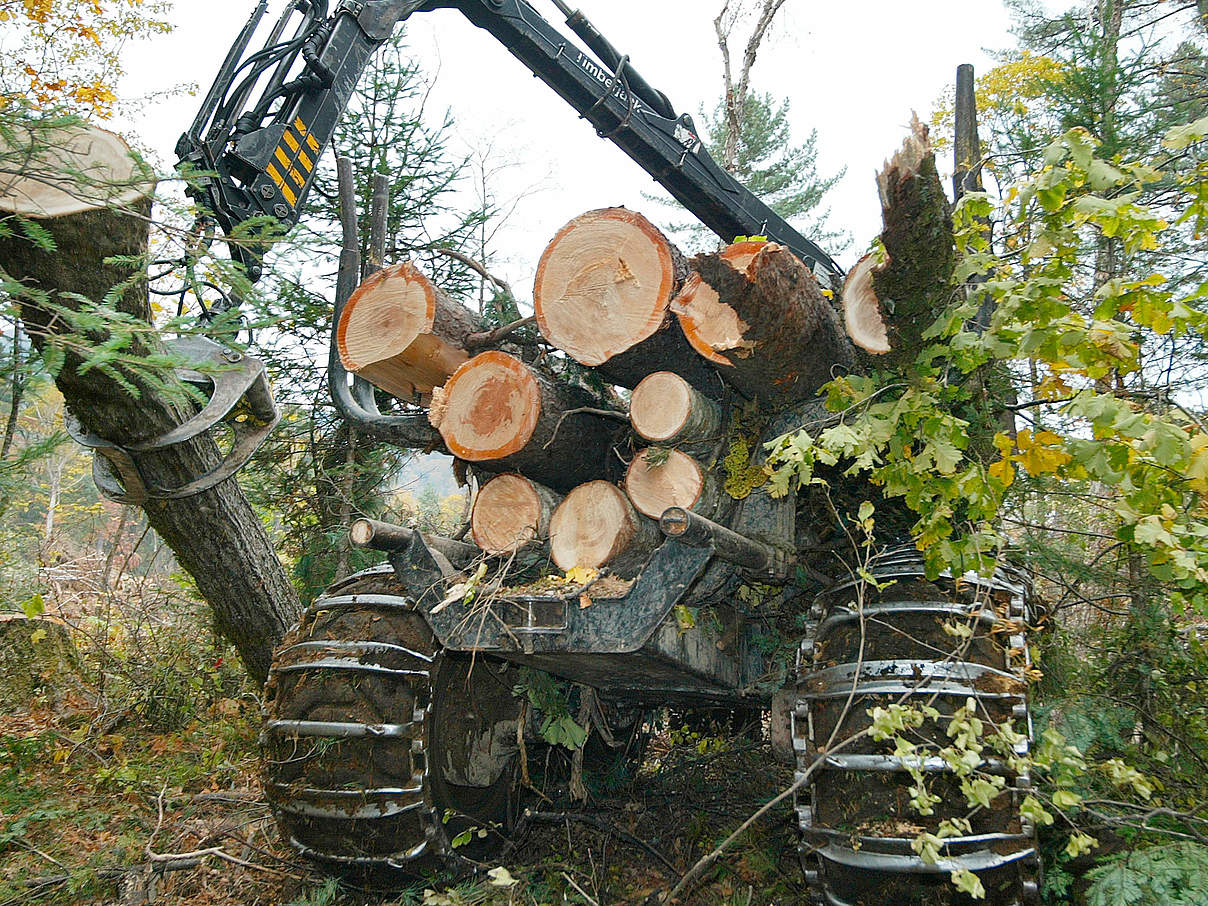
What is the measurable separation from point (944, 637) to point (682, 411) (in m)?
1.12

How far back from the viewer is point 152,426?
3.58 m

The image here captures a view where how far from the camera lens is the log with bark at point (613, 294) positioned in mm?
2955

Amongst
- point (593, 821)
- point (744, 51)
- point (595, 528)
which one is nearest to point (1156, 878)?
point (595, 528)

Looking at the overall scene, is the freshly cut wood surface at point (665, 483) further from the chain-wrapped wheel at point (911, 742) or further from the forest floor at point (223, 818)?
the forest floor at point (223, 818)

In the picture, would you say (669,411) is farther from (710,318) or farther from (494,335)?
(494,335)

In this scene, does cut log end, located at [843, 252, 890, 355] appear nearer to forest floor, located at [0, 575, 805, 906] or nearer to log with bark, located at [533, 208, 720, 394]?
log with bark, located at [533, 208, 720, 394]

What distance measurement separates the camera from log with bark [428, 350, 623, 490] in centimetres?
312

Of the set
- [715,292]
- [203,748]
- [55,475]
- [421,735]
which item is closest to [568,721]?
[421,735]

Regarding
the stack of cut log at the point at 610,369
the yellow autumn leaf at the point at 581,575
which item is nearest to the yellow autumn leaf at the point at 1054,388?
the stack of cut log at the point at 610,369

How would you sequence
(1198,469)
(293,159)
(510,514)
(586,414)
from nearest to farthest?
(1198,469) < (510,514) < (586,414) < (293,159)

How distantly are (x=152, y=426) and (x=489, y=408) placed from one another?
154 centimetres

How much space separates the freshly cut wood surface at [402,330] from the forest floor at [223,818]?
1.93 m

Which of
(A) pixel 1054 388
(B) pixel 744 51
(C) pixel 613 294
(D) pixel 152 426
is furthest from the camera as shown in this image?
(B) pixel 744 51

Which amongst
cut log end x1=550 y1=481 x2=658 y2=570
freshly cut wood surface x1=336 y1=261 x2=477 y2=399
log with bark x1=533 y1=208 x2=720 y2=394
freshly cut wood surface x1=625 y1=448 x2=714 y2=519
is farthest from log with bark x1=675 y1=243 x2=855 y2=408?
freshly cut wood surface x1=336 y1=261 x2=477 y2=399
